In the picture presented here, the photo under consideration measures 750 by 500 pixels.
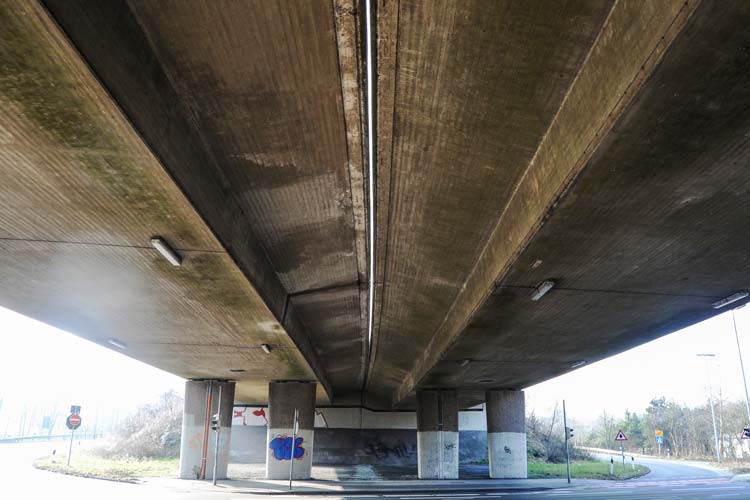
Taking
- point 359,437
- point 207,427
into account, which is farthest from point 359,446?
point 207,427

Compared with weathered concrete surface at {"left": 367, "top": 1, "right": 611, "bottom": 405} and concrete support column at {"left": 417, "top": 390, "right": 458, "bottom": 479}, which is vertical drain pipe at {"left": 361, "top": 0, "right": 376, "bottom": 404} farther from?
concrete support column at {"left": 417, "top": 390, "right": 458, "bottom": 479}

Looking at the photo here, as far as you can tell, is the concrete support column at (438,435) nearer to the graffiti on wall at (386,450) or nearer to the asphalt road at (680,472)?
the asphalt road at (680,472)

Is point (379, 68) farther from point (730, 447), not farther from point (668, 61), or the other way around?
point (730, 447)

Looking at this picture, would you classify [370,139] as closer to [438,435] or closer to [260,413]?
[438,435]

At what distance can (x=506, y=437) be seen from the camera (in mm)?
31344

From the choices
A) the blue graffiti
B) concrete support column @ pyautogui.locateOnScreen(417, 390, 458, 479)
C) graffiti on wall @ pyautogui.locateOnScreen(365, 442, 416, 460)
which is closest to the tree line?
graffiti on wall @ pyautogui.locateOnScreen(365, 442, 416, 460)

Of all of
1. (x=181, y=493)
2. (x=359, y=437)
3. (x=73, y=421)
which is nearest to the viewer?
(x=181, y=493)

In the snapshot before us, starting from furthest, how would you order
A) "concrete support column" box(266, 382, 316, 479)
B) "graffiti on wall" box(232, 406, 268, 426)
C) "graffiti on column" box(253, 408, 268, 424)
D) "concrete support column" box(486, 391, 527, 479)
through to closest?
"graffiti on column" box(253, 408, 268, 424) < "graffiti on wall" box(232, 406, 268, 426) < "concrete support column" box(486, 391, 527, 479) < "concrete support column" box(266, 382, 316, 479)

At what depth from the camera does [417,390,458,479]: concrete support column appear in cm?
3089

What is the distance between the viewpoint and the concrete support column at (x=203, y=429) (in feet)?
87.5

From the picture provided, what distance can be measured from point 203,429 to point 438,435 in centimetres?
1280

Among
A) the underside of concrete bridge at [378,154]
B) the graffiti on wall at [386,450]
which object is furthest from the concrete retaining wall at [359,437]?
the underside of concrete bridge at [378,154]

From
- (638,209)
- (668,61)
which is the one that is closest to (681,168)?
(638,209)

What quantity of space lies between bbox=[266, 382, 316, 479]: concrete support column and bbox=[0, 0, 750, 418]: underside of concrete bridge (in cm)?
1521
